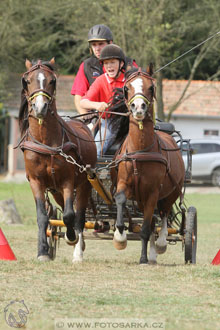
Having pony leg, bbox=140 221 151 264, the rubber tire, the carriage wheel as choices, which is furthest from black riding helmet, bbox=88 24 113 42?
the rubber tire

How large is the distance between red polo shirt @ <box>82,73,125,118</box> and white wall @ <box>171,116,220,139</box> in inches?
1126

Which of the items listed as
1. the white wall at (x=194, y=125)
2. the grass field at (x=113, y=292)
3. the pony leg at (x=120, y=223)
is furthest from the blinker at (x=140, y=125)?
the white wall at (x=194, y=125)

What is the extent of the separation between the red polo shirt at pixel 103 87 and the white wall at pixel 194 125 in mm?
28603

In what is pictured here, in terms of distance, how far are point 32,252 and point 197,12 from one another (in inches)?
836

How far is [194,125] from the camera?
38.5 meters

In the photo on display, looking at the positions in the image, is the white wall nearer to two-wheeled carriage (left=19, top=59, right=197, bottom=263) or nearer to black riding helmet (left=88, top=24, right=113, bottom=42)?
black riding helmet (left=88, top=24, right=113, bottom=42)

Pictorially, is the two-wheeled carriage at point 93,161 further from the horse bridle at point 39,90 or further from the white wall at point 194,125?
the white wall at point 194,125

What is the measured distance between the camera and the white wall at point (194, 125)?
38.4 metres

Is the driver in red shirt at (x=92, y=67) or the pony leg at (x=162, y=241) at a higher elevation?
the driver in red shirt at (x=92, y=67)

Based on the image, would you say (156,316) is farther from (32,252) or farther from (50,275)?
(32,252)

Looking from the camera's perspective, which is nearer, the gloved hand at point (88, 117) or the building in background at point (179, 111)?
the gloved hand at point (88, 117)

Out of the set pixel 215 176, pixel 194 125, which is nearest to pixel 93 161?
pixel 215 176

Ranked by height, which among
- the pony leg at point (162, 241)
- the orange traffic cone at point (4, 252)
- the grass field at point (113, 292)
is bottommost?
the grass field at point (113, 292)

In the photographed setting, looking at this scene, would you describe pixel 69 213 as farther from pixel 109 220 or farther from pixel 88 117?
pixel 88 117
